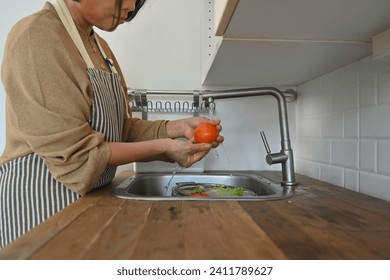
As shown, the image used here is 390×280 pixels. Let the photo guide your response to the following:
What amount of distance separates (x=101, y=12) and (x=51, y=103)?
30cm

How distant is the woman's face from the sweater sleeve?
0.43 feet

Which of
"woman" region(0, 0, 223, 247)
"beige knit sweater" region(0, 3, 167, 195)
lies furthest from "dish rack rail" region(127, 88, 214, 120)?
"beige knit sweater" region(0, 3, 167, 195)

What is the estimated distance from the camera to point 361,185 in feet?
2.77

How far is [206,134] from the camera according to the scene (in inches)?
33.2

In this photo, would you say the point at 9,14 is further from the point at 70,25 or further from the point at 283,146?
the point at 283,146

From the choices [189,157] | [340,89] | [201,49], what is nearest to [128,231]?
[189,157]

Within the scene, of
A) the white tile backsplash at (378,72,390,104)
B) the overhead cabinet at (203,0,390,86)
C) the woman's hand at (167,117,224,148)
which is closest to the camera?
the overhead cabinet at (203,0,390,86)

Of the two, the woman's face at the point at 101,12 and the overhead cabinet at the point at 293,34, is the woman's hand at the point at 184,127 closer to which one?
the overhead cabinet at the point at 293,34

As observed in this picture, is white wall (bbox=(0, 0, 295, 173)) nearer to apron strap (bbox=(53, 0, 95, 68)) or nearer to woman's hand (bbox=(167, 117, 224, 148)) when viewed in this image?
woman's hand (bbox=(167, 117, 224, 148))

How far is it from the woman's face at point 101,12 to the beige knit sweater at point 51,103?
0.11 metres

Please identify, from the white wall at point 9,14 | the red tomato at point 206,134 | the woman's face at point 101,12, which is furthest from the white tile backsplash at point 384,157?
the white wall at point 9,14

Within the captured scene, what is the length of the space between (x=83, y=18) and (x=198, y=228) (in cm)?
66

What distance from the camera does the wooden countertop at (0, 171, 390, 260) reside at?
15.1 inches

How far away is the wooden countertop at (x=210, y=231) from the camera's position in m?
0.38
